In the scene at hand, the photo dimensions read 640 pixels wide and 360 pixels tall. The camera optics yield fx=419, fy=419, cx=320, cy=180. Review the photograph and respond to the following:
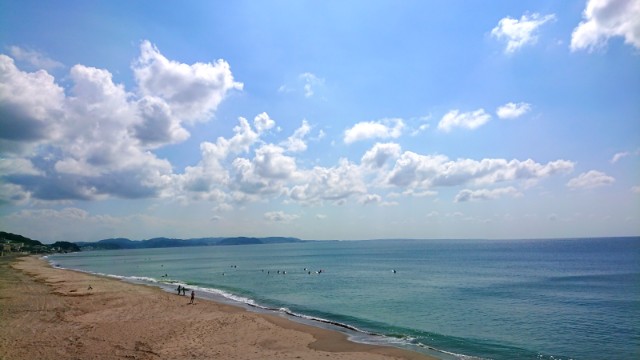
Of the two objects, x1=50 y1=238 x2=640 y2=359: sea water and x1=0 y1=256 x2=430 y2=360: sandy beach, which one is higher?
x1=0 y1=256 x2=430 y2=360: sandy beach

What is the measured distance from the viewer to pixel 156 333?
94.6 feet

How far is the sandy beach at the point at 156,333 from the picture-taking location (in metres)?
23.8

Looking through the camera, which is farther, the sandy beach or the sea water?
the sea water

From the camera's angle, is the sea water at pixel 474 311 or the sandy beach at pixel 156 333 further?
the sea water at pixel 474 311

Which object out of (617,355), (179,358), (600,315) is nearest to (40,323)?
(179,358)

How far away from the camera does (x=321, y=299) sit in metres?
48.2

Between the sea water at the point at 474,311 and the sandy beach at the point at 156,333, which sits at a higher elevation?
the sandy beach at the point at 156,333

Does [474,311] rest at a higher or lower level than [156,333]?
lower

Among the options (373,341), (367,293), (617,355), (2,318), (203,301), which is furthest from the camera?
(367,293)

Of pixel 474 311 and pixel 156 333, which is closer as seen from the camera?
pixel 156 333

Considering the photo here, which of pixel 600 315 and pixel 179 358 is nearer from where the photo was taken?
pixel 179 358

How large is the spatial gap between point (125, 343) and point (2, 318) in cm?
1465

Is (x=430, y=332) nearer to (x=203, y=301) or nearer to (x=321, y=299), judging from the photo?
(x=321, y=299)

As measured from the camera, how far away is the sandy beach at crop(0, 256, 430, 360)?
23.8 m
